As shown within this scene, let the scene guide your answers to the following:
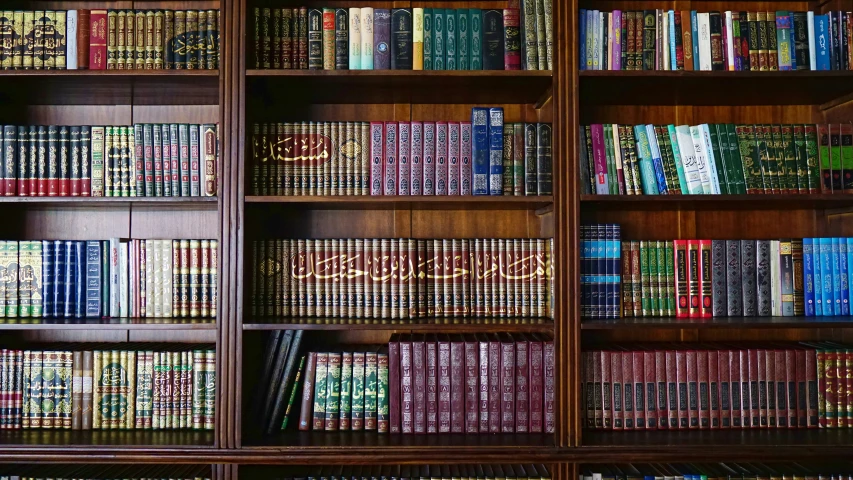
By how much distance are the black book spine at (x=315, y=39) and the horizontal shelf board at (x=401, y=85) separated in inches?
2.3

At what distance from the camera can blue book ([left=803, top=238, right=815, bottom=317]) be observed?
1.83 meters

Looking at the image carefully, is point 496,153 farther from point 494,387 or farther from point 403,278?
point 494,387

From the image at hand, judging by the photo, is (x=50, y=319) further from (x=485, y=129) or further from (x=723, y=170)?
(x=723, y=170)

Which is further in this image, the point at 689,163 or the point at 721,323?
the point at 689,163

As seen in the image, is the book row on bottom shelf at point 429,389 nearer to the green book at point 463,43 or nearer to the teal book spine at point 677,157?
the teal book spine at point 677,157

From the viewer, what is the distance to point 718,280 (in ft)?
6.00

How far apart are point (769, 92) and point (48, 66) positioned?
2.17 m

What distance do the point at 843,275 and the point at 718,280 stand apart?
378 mm

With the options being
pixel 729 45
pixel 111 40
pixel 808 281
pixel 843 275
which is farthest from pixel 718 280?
pixel 111 40

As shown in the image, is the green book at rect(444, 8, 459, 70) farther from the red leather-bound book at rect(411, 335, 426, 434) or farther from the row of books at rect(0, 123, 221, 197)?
the red leather-bound book at rect(411, 335, 426, 434)

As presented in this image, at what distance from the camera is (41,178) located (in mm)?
1796

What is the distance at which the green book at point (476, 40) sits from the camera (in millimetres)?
1783

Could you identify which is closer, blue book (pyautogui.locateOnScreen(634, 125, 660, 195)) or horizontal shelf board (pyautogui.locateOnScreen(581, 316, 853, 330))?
horizontal shelf board (pyautogui.locateOnScreen(581, 316, 853, 330))

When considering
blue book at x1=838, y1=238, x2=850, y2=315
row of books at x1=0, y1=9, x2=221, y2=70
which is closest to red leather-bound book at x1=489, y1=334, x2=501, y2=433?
blue book at x1=838, y1=238, x2=850, y2=315
